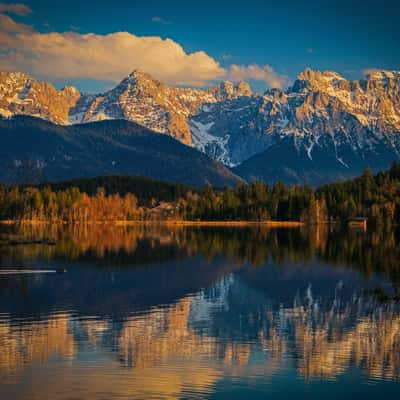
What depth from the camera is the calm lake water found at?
39.7m

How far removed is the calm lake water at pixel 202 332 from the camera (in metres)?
39.7

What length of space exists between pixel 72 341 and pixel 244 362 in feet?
47.0

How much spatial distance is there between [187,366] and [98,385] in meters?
6.74

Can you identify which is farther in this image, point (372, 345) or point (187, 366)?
point (372, 345)

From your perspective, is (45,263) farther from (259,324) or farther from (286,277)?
(259,324)

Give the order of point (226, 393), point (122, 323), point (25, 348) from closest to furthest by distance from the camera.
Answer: point (226, 393) → point (25, 348) → point (122, 323)

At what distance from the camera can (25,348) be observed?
48156 mm

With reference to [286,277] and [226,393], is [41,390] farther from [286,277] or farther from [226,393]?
[286,277]

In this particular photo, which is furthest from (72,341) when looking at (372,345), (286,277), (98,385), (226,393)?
(286,277)

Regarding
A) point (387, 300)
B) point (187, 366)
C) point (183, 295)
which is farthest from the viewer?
point (183, 295)

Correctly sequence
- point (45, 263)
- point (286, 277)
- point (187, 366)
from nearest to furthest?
1. point (187, 366)
2. point (286, 277)
3. point (45, 263)

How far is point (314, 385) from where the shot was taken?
40.0 metres

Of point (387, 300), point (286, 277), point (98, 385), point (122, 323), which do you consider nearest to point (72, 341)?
point (122, 323)

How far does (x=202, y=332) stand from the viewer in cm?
5459
